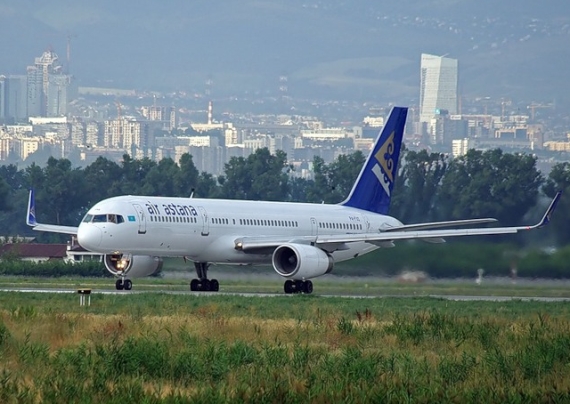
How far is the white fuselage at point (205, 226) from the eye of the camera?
48312mm

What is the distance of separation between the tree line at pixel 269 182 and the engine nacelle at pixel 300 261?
34.0 meters

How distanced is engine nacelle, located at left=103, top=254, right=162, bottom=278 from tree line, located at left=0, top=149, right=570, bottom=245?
36.5 m

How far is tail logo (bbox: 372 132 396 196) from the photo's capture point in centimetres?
6091

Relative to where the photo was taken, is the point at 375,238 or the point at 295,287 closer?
the point at 295,287

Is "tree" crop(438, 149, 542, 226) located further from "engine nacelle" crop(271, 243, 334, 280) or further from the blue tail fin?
"engine nacelle" crop(271, 243, 334, 280)

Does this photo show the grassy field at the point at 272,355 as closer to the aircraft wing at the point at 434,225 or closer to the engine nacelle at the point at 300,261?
the engine nacelle at the point at 300,261

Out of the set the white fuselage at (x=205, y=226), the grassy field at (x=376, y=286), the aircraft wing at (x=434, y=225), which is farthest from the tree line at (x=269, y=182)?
the white fuselage at (x=205, y=226)

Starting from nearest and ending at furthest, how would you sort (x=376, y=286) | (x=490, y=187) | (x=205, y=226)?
1. (x=205, y=226)
2. (x=376, y=286)
3. (x=490, y=187)

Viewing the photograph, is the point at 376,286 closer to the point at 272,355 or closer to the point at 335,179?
the point at 272,355

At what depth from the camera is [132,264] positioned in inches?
1961

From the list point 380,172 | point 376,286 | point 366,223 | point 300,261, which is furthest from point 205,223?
point 380,172

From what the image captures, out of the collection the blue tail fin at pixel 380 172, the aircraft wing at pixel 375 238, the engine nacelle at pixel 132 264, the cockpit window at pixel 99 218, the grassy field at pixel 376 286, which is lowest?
the grassy field at pixel 376 286

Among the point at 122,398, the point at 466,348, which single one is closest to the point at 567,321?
the point at 466,348

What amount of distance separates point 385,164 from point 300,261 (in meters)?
12.0
